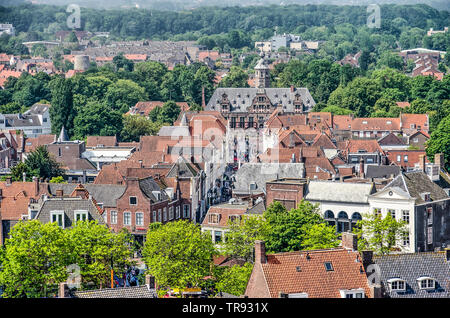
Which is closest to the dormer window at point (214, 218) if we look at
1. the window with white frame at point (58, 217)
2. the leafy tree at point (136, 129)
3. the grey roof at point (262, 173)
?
the grey roof at point (262, 173)

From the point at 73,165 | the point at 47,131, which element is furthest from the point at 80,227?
the point at 47,131

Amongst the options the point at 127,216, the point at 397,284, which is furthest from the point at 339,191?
the point at 397,284

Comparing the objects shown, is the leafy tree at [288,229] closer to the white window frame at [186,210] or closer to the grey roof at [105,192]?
the grey roof at [105,192]

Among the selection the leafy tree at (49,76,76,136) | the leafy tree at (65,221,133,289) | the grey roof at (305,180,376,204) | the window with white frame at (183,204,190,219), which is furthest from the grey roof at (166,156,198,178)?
the leafy tree at (49,76,76,136)

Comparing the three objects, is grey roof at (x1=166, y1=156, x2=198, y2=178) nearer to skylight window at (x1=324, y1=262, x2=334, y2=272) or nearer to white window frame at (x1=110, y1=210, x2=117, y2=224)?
white window frame at (x1=110, y1=210, x2=117, y2=224)

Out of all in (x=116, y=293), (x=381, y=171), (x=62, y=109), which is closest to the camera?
(x=116, y=293)

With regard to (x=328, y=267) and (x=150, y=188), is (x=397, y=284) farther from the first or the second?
(x=150, y=188)

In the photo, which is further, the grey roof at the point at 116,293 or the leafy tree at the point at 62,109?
the leafy tree at the point at 62,109
